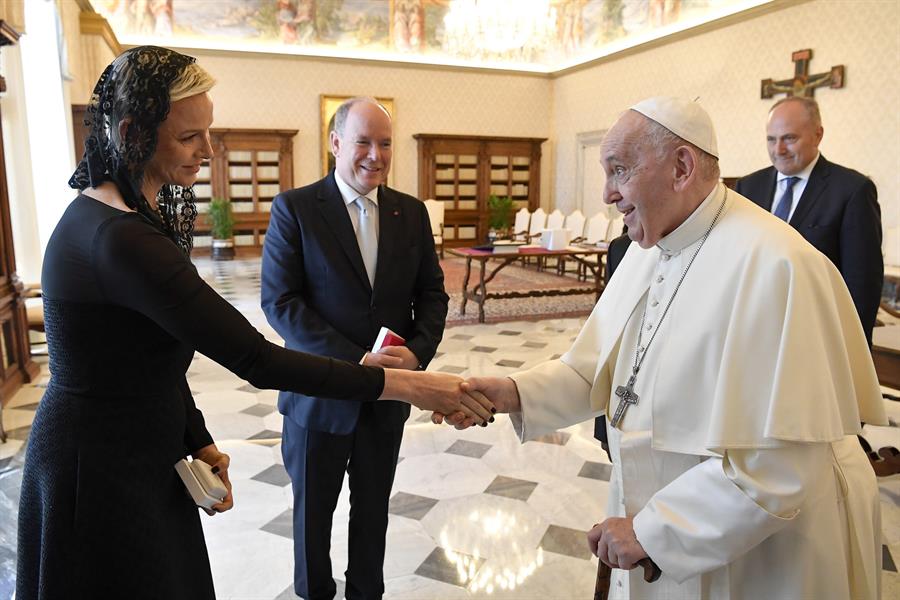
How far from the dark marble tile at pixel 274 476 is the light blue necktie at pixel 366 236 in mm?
1932

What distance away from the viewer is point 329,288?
235 cm

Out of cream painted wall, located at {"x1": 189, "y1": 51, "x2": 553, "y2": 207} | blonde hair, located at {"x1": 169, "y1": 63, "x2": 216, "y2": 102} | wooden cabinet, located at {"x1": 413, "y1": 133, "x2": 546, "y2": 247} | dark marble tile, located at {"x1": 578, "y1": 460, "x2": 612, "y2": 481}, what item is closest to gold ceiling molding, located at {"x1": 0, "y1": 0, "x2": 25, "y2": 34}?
blonde hair, located at {"x1": 169, "y1": 63, "x2": 216, "y2": 102}

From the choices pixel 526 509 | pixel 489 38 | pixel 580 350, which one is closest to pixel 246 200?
pixel 489 38

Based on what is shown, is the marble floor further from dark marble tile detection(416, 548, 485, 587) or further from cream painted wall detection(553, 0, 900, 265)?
cream painted wall detection(553, 0, 900, 265)

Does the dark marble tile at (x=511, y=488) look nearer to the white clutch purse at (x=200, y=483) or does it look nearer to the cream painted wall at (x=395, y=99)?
the white clutch purse at (x=200, y=483)

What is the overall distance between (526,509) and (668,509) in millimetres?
2166

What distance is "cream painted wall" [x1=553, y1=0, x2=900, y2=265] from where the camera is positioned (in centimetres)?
971

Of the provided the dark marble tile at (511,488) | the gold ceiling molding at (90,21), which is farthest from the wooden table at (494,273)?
the gold ceiling molding at (90,21)

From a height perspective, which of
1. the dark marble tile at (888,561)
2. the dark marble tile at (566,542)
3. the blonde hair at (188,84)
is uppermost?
the blonde hair at (188,84)

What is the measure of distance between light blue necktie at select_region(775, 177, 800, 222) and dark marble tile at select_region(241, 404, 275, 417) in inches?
147

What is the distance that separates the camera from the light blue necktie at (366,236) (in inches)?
95.2

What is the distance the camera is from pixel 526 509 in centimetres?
352

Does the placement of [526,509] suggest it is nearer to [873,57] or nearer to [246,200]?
[873,57]

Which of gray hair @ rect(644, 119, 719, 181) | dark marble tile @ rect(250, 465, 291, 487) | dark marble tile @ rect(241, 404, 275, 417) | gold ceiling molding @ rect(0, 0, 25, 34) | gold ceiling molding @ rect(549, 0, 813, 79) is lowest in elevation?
dark marble tile @ rect(241, 404, 275, 417)
